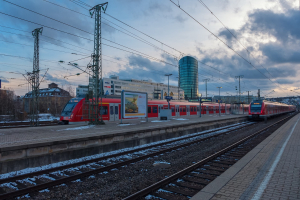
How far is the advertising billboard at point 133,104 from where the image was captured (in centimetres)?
2031

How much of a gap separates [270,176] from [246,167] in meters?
1.08

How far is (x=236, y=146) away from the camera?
12.7 m

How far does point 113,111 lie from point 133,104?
4041mm

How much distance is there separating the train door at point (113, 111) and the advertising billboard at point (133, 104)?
11.9 ft

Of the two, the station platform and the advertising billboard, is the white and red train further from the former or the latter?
the station platform

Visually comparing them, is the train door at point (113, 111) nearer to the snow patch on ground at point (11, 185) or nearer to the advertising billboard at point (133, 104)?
the advertising billboard at point (133, 104)

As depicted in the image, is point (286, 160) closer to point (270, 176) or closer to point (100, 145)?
point (270, 176)

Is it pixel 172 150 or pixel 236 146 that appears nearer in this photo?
pixel 172 150

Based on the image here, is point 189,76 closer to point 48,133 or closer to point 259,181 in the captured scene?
point 48,133

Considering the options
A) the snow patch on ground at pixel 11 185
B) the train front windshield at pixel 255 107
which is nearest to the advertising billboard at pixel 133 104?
the snow patch on ground at pixel 11 185

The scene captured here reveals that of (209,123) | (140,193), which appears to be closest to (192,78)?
(209,123)

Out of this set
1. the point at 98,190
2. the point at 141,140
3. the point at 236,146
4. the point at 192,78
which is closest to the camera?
the point at 98,190

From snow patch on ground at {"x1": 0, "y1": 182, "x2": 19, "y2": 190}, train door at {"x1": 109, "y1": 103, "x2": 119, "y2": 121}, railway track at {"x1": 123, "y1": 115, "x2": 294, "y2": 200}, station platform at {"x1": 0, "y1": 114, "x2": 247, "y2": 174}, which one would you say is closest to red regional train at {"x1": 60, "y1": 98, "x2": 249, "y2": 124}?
train door at {"x1": 109, "y1": 103, "x2": 119, "y2": 121}

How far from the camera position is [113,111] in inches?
961
